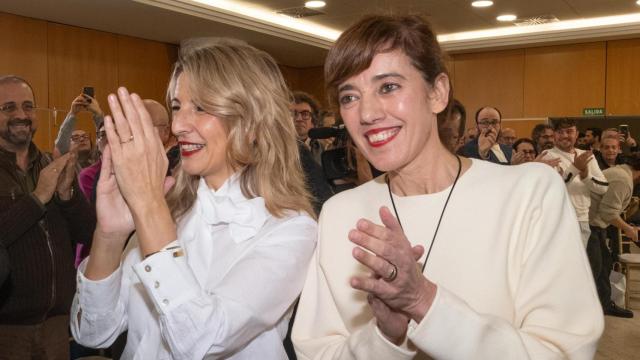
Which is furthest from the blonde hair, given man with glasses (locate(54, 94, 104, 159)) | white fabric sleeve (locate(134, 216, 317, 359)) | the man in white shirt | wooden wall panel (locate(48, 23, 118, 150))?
wooden wall panel (locate(48, 23, 118, 150))

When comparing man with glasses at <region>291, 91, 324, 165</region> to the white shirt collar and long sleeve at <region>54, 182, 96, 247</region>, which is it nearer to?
long sleeve at <region>54, 182, 96, 247</region>

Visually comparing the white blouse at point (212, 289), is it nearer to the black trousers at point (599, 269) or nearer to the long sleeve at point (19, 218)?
the long sleeve at point (19, 218)

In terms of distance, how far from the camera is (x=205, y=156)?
1.48 meters

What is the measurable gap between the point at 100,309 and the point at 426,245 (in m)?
0.79

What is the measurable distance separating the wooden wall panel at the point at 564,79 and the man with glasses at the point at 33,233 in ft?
25.6

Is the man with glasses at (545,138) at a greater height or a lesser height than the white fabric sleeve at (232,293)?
greater

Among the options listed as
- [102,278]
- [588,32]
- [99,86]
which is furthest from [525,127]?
[102,278]

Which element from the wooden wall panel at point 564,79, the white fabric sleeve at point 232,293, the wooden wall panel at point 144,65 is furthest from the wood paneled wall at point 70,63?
the white fabric sleeve at point 232,293

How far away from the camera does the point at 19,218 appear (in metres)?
2.22

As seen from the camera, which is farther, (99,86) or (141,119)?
(99,86)

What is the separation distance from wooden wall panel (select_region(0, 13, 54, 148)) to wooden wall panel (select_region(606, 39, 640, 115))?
7372mm

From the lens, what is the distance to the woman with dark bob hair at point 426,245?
1.05 m

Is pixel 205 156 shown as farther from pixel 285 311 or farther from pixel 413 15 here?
pixel 413 15

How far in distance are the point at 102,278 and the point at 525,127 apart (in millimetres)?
8497
